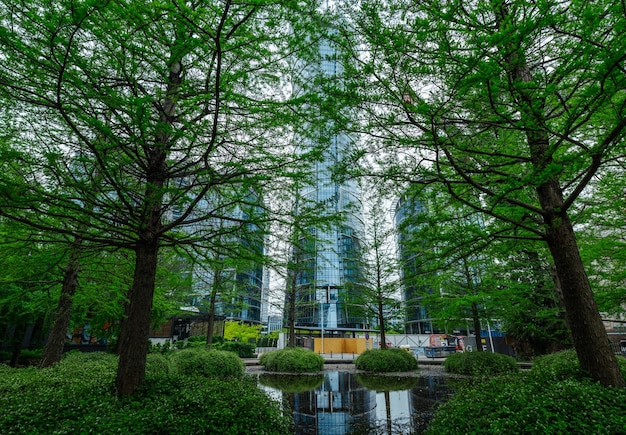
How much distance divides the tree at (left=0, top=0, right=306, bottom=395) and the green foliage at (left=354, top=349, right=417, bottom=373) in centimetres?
1217

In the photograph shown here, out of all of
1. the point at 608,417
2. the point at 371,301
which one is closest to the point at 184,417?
the point at 608,417

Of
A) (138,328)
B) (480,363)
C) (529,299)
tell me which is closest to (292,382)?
(480,363)

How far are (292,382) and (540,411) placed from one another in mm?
10118

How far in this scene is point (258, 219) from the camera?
524 cm

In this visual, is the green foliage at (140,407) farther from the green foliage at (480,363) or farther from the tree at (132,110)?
the green foliage at (480,363)

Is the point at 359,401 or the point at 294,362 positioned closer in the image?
the point at 359,401

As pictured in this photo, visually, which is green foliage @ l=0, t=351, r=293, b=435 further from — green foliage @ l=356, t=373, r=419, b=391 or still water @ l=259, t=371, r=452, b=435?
green foliage @ l=356, t=373, r=419, b=391

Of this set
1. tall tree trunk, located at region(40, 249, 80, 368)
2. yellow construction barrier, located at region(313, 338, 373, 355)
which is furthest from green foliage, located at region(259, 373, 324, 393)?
yellow construction barrier, located at region(313, 338, 373, 355)

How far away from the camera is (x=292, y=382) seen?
12.0 metres

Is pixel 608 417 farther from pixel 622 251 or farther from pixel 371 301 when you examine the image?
pixel 371 301

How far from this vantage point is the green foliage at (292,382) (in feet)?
35.0

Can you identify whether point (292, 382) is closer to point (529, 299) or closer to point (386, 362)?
point (386, 362)

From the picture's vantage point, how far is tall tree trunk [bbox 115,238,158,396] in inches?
203

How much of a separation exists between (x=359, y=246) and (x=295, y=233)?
508 inches
